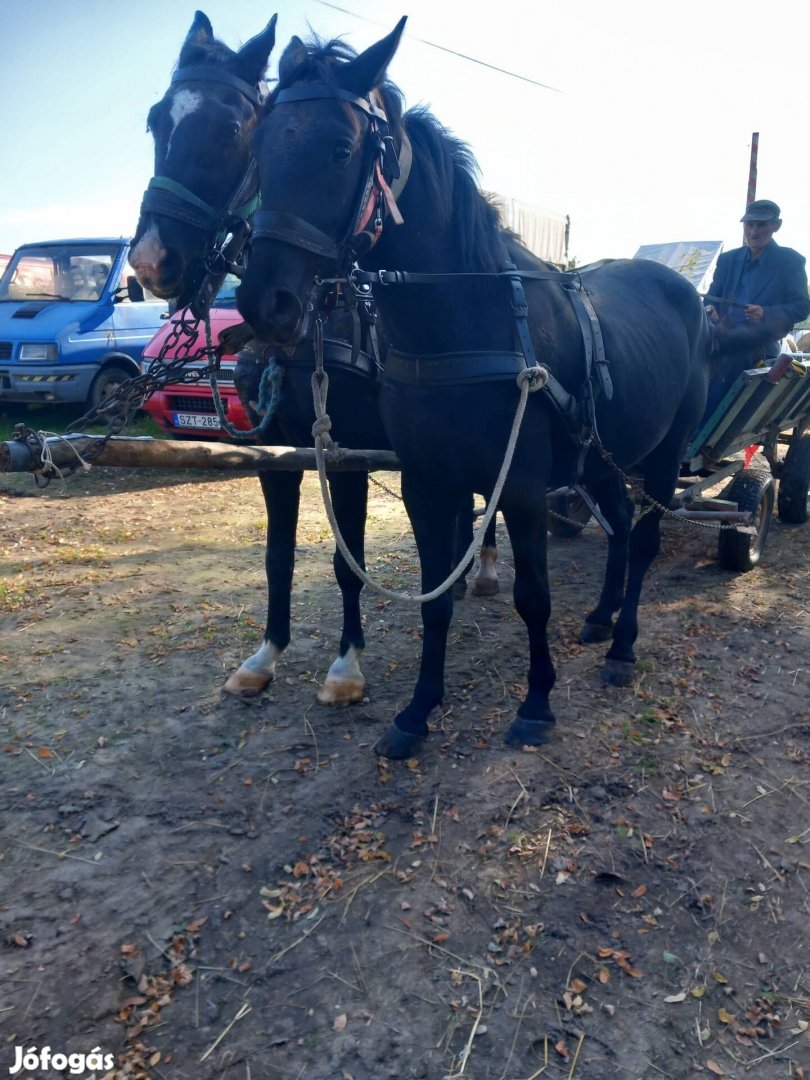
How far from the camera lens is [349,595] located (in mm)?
4035

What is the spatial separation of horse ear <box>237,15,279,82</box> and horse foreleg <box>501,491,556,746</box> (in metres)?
2.10

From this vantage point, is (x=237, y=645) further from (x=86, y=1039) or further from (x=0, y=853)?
(x=86, y=1039)

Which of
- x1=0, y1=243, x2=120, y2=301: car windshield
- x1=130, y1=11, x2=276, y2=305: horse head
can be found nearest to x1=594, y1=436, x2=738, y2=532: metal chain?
x1=130, y1=11, x2=276, y2=305: horse head

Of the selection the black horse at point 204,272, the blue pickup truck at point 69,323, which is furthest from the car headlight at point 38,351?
the black horse at point 204,272

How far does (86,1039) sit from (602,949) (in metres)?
1.48

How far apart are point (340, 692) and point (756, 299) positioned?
14.5 feet

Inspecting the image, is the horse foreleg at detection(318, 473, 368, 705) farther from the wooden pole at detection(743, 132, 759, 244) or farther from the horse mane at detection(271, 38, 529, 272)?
the wooden pole at detection(743, 132, 759, 244)

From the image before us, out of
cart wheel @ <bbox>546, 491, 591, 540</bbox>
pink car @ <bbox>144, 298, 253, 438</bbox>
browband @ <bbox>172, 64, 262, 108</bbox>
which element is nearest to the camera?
browband @ <bbox>172, 64, 262, 108</bbox>

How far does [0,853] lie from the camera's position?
110 inches

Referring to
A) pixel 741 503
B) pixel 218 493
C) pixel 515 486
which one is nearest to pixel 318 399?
pixel 515 486

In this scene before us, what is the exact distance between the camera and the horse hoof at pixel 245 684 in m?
3.94

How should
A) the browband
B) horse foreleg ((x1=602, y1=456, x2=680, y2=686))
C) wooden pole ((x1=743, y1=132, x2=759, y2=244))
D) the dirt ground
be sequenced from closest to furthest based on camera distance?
the dirt ground, the browband, horse foreleg ((x1=602, y1=456, x2=680, y2=686)), wooden pole ((x1=743, y1=132, x2=759, y2=244))

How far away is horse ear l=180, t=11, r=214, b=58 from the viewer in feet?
11.2

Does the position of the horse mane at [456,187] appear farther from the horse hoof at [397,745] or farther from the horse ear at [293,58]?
the horse hoof at [397,745]
